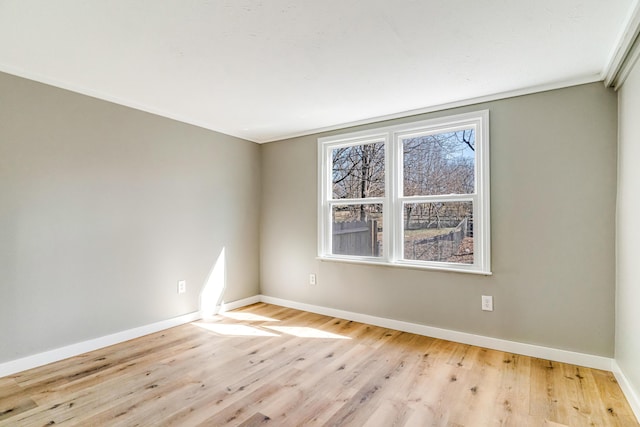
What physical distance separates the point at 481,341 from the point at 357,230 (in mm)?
1607

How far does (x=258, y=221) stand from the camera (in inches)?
173

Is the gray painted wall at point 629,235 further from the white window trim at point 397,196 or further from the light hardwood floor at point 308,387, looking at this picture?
the white window trim at point 397,196

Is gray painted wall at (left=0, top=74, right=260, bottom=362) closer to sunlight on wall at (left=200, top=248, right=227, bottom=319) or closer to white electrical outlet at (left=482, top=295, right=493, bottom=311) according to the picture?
sunlight on wall at (left=200, top=248, right=227, bottom=319)

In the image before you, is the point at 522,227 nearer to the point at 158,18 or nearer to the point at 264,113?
the point at 264,113

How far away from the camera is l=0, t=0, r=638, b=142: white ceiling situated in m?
A: 1.67

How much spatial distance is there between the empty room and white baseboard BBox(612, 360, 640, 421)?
0.02m

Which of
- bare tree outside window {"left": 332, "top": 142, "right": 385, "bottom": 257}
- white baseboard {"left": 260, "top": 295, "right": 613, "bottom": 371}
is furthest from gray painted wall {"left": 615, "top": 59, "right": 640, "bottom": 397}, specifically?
bare tree outside window {"left": 332, "top": 142, "right": 385, "bottom": 257}

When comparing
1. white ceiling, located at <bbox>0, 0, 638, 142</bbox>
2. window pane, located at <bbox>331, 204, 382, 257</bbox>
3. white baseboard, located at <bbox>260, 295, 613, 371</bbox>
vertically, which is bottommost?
white baseboard, located at <bbox>260, 295, 613, 371</bbox>

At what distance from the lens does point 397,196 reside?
339cm

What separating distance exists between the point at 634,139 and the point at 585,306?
1252mm

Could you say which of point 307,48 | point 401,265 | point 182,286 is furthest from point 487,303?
point 182,286

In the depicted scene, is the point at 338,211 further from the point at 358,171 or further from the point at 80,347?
the point at 80,347

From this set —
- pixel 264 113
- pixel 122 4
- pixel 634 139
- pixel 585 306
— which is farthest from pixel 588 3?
pixel 264 113

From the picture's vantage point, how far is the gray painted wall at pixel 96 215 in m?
2.38
